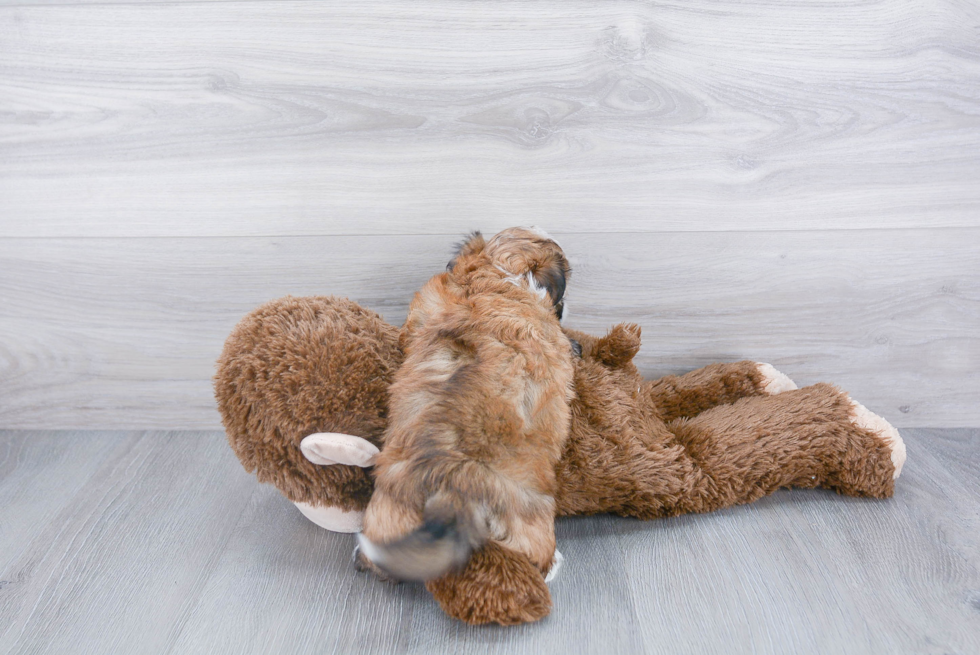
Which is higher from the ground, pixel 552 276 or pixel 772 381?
pixel 552 276

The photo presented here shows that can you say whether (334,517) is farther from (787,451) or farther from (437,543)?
(787,451)

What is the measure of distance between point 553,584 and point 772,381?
1.90 feet

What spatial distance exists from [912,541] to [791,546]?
0.19 meters

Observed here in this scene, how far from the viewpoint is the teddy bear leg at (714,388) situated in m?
1.16

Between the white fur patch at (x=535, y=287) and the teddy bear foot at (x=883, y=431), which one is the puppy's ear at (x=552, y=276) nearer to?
the white fur patch at (x=535, y=287)

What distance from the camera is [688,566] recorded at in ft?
3.05

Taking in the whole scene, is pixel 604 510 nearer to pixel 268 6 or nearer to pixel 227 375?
pixel 227 375

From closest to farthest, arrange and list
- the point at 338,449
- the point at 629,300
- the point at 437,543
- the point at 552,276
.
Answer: the point at 437,543 → the point at 338,449 → the point at 552,276 → the point at 629,300

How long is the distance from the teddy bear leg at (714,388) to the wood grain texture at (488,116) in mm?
267

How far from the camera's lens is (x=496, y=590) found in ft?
2.59

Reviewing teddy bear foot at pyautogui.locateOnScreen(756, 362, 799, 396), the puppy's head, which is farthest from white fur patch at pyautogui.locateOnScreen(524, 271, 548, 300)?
teddy bear foot at pyautogui.locateOnScreen(756, 362, 799, 396)

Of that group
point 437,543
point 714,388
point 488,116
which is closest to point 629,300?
point 714,388

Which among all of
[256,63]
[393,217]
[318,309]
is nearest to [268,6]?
[256,63]

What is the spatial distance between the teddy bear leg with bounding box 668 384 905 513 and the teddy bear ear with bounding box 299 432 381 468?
1.62 feet
